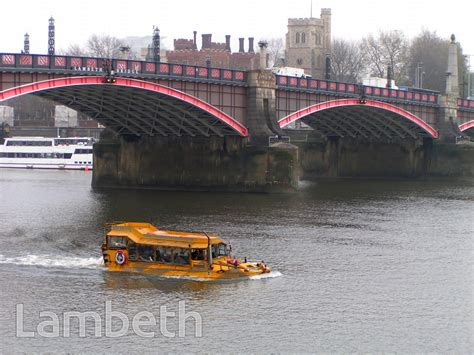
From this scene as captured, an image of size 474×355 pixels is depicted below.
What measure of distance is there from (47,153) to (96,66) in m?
62.9

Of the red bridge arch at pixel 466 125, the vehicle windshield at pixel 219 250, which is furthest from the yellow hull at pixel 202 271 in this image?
the red bridge arch at pixel 466 125

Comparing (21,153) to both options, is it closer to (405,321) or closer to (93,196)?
(93,196)

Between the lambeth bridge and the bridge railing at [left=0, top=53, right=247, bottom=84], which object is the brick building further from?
the bridge railing at [left=0, top=53, right=247, bottom=84]

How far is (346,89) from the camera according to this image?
8350 cm

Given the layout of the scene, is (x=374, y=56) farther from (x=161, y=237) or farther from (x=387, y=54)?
(x=161, y=237)

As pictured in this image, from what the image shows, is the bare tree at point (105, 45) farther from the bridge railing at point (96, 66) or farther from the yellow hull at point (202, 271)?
the yellow hull at point (202, 271)

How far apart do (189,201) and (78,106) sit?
12152 millimetres

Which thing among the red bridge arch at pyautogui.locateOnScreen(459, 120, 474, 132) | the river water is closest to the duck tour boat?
the river water

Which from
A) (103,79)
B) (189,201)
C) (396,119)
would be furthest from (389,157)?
(103,79)

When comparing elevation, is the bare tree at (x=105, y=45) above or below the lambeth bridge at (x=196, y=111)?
above

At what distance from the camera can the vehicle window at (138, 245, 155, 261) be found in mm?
39125

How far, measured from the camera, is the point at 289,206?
63.8 m

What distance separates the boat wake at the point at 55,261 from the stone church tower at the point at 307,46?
12989 cm

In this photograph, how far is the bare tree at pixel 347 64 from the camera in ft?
529
